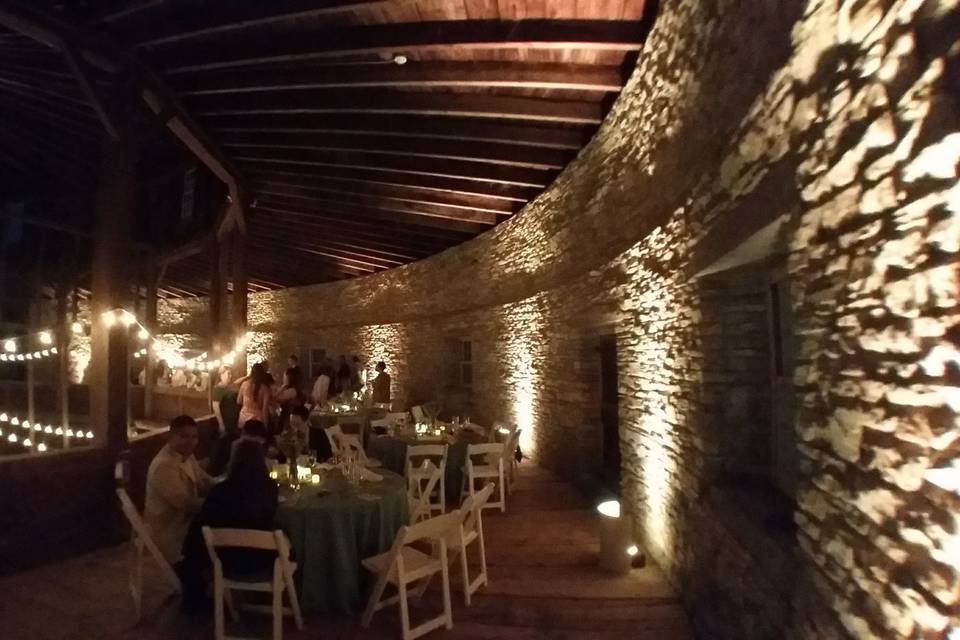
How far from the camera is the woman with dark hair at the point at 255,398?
7285mm

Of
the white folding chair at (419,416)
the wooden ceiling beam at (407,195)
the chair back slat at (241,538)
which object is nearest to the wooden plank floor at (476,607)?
the chair back slat at (241,538)

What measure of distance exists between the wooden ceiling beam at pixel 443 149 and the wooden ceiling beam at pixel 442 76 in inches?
47.2

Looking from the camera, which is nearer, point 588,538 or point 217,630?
point 217,630

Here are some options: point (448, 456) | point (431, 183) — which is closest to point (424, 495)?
point (448, 456)

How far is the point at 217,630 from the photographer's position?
3695mm

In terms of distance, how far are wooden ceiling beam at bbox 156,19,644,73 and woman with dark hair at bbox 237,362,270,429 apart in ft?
11.2

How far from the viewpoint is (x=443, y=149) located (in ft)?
24.5

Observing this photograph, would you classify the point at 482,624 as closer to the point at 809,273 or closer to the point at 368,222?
the point at 809,273

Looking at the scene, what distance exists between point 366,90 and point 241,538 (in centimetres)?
463

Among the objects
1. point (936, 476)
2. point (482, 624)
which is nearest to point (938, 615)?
point (936, 476)

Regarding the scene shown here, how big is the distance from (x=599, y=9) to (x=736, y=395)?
3005 millimetres

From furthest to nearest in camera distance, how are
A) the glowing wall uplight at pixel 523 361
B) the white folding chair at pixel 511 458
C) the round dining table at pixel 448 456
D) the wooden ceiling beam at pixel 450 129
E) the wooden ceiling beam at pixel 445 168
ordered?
the glowing wall uplight at pixel 523 361 < the wooden ceiling beam at pixel 445 168 < the white folding chair at pixel 511 458 < the round dining table at pixel 448 456 < the wooden ceiling beam at pixel 450 129

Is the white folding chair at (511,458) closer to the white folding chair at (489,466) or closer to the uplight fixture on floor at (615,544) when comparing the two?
the white folding chair at (489,466)

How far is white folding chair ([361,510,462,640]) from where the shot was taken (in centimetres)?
367
